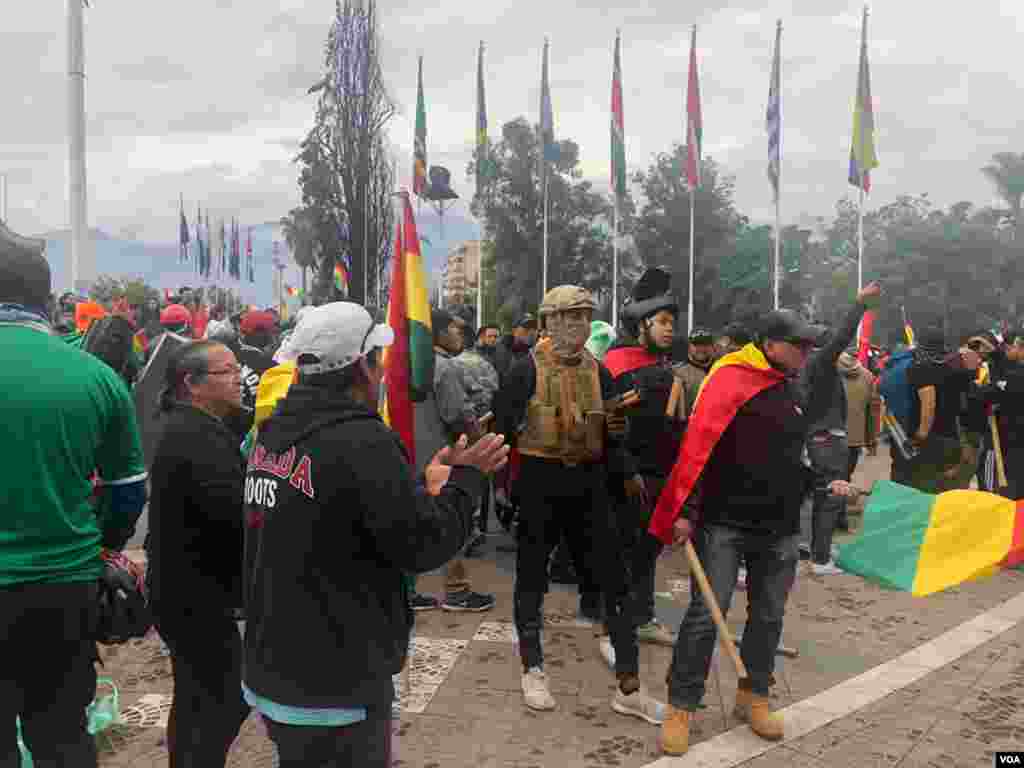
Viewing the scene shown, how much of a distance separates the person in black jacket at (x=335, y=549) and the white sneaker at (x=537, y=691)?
6.79 ft

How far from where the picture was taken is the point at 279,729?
7.22ft

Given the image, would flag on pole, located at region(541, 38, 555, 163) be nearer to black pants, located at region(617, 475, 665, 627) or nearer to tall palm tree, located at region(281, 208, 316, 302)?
tall palm tree, located at region(281, 208, 316, 302)

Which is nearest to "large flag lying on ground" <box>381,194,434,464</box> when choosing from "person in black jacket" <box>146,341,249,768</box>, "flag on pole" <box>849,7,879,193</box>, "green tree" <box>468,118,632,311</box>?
"person in black jacket" <box>146,341,249,768</box>

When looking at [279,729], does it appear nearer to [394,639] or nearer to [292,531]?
[394,639]

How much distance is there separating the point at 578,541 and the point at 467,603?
164 centimetres

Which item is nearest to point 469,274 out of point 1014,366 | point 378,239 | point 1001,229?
point 1001,229

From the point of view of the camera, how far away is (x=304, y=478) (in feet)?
6.93

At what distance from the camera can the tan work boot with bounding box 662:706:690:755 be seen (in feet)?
12.4

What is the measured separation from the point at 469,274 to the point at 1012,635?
11715 cm

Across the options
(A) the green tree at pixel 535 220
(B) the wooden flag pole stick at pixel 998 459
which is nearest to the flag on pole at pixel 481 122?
(A) the green tree at pixel 535 220

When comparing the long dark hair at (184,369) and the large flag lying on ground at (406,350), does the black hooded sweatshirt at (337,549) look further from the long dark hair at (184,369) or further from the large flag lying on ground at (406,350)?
the large flag lying on ground at (406,350)

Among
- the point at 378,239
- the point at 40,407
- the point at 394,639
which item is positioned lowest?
the point at 394,639

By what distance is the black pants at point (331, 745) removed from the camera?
216cm

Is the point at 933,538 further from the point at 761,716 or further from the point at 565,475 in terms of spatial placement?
the point at 565,475
